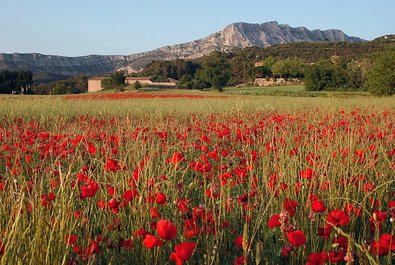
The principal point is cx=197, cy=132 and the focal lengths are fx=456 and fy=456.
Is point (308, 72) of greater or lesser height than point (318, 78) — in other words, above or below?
above

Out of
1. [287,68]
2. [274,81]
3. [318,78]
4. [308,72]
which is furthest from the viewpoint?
[287,68]

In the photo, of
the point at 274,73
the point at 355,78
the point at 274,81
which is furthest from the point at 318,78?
the point at 274,73

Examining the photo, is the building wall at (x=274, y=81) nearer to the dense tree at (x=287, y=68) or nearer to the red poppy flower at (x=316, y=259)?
the dense tree at (x=287, y=68)

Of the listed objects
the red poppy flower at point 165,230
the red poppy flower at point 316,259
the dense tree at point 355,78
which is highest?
the red poppy flower at point 165,230

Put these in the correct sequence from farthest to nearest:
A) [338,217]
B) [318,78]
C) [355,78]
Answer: [355,78] < [318,78] < [338,217]

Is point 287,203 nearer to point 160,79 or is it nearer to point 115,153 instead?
point 115,153

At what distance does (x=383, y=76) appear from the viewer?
37.1 metres

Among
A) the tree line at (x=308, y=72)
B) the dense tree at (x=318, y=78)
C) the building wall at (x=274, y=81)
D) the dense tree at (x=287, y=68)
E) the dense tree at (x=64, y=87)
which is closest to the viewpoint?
the tree line at (x=308, y=72)

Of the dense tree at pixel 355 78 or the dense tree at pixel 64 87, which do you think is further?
the dense tree at pixel 64 87

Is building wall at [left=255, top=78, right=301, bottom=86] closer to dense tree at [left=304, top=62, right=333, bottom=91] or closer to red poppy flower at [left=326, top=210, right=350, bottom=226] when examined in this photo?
dense tree at [left=304, top=62, right=333, bottom=91]

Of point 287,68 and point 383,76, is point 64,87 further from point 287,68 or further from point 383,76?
point 383,76

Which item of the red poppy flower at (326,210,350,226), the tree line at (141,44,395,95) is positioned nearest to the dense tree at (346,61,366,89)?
the tree line at (141,44,395,95)

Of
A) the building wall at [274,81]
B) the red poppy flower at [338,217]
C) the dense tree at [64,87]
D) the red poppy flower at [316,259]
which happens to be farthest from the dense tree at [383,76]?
the building wall at [274,81]

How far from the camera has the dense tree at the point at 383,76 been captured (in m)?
36.7
